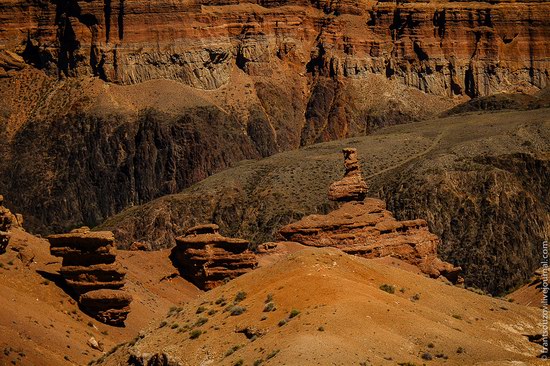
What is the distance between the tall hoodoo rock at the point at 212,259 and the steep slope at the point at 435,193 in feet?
170

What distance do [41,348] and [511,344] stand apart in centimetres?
2035

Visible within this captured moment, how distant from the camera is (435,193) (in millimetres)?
165375

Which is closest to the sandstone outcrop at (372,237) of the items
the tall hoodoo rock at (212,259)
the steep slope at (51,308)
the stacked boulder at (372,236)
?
the stacked boulder at (372,236)

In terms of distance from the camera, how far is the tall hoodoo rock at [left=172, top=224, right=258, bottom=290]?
92.9m

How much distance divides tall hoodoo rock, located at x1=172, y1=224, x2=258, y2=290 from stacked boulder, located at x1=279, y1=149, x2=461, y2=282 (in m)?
3.23

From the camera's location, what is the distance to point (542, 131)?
594 feet

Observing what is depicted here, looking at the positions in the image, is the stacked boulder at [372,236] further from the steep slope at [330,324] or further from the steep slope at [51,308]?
the steep slope at [330,324]

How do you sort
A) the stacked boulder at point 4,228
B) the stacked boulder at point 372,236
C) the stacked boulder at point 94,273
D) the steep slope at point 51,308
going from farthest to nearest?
the stacked boulder at point 372,236 → the stacked boulder at point 94,273 → the stacked boulder at point 4,228 → the steep slope at point 51,308

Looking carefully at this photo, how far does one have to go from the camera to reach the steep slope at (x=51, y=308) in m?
67.4

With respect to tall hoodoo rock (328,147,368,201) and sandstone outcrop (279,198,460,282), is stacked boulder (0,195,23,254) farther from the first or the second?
tall hoodoo rock (328,147,368,201)

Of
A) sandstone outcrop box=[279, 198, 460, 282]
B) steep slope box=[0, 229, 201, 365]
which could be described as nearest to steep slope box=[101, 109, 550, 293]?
sandstone outcrop box=[279, 198, 460, 282]

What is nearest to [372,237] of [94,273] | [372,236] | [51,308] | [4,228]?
[372,236]

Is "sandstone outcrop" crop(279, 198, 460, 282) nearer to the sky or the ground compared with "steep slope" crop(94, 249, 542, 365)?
nearer to the ground

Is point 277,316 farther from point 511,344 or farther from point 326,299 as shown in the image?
point 511,344
